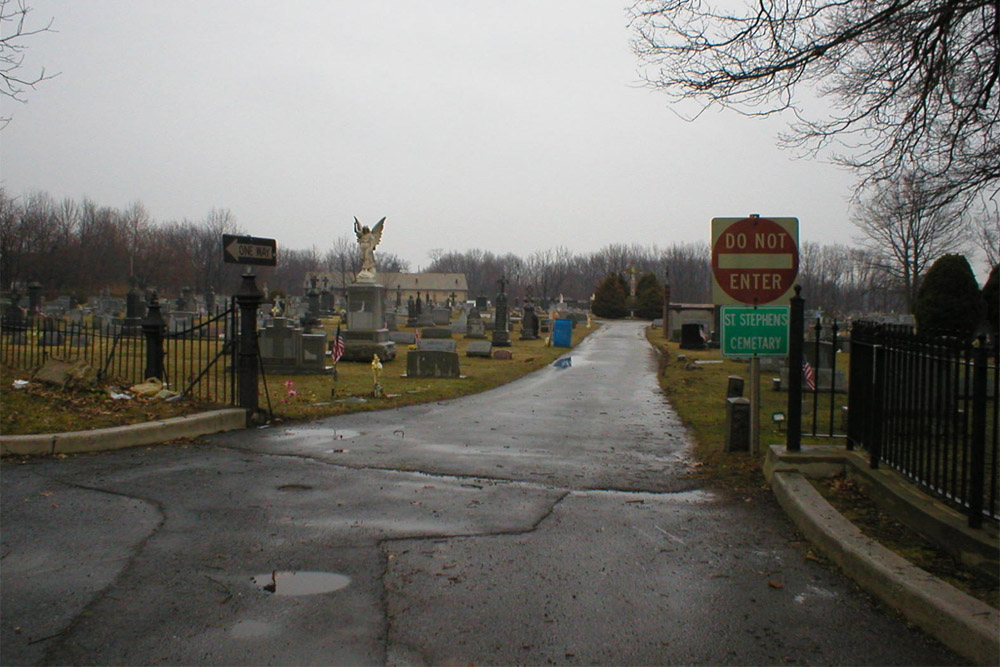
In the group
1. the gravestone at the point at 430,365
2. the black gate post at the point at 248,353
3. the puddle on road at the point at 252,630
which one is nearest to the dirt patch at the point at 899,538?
the puddle on road at the point at 252,630

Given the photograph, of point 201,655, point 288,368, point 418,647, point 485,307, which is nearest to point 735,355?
point 418,647

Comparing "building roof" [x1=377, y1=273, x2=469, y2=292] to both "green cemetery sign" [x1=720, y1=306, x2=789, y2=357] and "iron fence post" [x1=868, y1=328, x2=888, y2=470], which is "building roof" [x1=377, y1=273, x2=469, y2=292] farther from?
"iron fence post" [x1=868, y1=328, x2=888, y2=470]

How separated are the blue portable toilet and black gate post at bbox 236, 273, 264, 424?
24166 mm

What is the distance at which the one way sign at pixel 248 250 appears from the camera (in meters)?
10.6

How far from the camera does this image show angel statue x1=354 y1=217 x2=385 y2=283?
24.3 meters

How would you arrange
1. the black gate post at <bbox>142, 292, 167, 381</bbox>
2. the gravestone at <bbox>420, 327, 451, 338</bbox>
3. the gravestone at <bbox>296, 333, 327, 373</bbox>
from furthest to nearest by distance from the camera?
1. the gravestone at <bbox>420, 327, 451, 338</bbox>
2. the gravestone at <bbox>296, 333, 327, 373</bbox>
3. the black gate post at <bbox>142, 292, 167, 381</bbox>

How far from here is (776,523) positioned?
6086 mm

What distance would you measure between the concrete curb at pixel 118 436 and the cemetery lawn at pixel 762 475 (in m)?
5.90

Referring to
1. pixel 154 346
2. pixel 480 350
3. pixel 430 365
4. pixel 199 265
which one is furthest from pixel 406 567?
pixel 199 265

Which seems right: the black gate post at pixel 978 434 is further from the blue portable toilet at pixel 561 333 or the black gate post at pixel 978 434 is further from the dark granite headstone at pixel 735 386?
the blue portable toilet at pixel 561 333

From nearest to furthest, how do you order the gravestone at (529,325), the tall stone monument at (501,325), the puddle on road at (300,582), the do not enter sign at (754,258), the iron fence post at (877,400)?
the puddle on road at (300,582)
the iron fence post at (877,400)
the do not enter sign at (754,258)
the tall stone monument at (501,325)
the gravestone at (529,325)

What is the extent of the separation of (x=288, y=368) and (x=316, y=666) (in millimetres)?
16043

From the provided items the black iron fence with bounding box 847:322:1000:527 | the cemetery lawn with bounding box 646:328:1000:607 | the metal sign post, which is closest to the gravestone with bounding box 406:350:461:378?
the cemetery lawn with bounding box 646:328:1000:607

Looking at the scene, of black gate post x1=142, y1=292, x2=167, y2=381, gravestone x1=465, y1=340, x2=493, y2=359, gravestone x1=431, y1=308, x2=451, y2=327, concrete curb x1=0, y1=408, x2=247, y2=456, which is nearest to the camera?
concrete curb x1=0, y1=408, x2=247, y2=456
